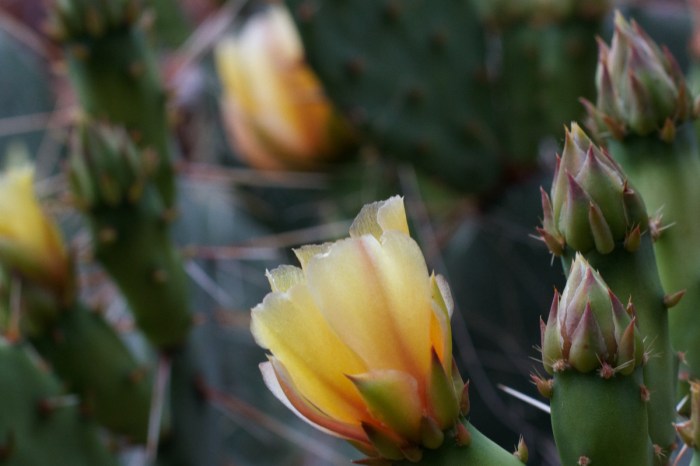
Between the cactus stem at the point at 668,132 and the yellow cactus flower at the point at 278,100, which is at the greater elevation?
the cactus stem at the point at 668,132

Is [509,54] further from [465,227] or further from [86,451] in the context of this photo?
[86,451]

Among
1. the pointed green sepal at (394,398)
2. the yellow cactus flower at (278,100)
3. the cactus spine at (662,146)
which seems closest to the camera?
the pointed green sepal at (394,398)

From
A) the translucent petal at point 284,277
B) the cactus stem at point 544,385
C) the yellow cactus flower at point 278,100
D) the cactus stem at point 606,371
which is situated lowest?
the yellow cactus flower at point 278,100

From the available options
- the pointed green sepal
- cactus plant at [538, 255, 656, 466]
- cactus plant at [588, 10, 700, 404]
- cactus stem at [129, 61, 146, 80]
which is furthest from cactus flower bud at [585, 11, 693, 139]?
cactus stem at [129, 61, 146, 80]

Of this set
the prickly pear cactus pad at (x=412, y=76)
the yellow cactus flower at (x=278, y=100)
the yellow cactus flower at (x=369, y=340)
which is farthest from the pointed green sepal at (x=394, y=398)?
the yellow cactus flower at (x=278, y=100)

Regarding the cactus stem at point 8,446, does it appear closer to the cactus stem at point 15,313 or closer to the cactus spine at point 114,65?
the cactus stem at point 15,313

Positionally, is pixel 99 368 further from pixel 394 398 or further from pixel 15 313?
pixel 394 398

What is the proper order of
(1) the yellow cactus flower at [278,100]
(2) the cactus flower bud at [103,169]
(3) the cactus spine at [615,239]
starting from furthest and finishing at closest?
(1) the yellow cactus flower at [278,100]
(2) the cactus flower bud at [103,169]
(3) the cactus spine at [615,239]
